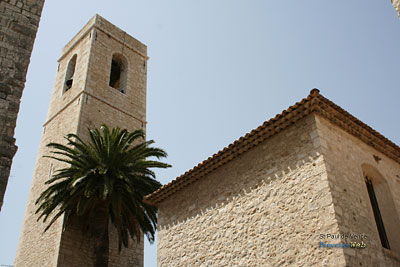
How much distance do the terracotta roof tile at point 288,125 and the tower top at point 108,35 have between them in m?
14.4

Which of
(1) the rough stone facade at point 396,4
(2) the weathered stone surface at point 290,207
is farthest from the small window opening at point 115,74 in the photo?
(1) the rough stone facade at point 396,4

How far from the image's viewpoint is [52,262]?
1535cm

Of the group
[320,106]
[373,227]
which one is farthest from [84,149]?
[373,227]

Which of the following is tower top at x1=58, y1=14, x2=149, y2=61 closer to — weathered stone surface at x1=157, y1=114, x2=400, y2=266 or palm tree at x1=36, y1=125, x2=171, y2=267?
palm tree at x1=36, y1=125, x2=171, y2=267

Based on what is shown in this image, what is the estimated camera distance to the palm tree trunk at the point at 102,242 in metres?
14.4

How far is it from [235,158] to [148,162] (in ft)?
20.9

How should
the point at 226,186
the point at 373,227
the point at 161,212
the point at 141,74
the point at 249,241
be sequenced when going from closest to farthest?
the point at 373,227
the point at 249,241
the point at 226,186
the point at 161,212
the point at 141,74

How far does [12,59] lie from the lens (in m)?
6.69

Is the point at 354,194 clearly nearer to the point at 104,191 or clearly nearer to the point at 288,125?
the point at 288,125

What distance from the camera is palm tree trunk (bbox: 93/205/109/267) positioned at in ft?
47.3

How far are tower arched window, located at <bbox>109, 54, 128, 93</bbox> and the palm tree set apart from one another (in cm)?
800

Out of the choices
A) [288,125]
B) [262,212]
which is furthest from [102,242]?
[288,125]

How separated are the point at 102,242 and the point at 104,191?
7.97ft

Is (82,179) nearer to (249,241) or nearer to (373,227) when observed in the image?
(249,241)
